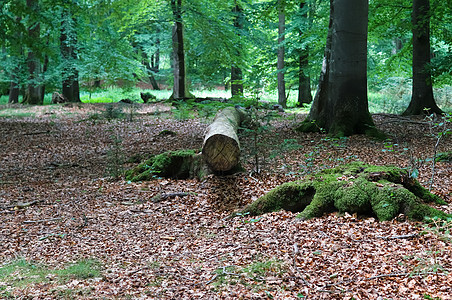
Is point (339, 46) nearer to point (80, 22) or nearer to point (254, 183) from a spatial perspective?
point (254, 183)

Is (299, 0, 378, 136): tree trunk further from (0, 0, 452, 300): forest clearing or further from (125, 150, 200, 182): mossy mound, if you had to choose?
(125, 150, 200, 182): mossy mound

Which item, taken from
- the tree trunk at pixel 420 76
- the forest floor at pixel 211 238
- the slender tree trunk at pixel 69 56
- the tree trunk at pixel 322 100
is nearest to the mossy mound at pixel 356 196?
the forest floor at pixel 211 238

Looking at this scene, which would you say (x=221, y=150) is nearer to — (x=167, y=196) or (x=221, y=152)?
(x=221, y=152)

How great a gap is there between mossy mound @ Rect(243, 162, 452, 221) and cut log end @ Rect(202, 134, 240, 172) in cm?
152

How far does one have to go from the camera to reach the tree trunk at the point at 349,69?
8633 mm

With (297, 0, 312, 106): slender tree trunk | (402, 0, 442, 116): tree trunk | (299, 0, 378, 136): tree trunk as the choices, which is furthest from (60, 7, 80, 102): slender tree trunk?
(402, 0, 442, 116): tree trunk

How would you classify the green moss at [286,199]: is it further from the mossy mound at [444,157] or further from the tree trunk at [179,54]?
the tree trunk at [179,54]

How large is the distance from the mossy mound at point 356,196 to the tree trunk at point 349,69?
12.6 feet

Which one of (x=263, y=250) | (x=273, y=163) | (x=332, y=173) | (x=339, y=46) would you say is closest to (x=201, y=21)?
A: (x=339, y=46)

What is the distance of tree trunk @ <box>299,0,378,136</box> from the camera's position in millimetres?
8633

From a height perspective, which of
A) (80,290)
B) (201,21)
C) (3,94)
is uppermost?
(201,21)

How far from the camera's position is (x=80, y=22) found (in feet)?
60.0

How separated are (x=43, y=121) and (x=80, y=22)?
6.33 meters

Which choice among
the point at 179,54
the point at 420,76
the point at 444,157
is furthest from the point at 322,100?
the point at 179,54
